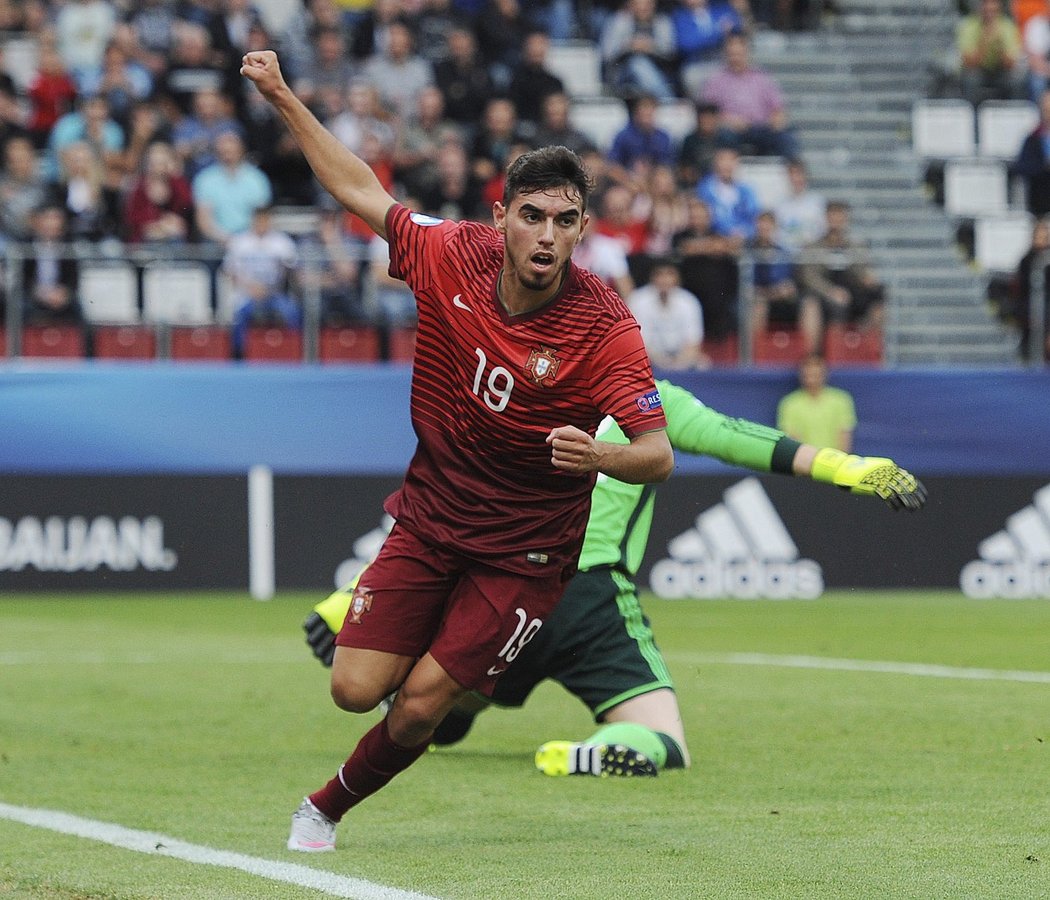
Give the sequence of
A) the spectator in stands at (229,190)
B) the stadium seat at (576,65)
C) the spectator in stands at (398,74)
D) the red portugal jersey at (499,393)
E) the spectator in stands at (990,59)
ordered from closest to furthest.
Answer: the red portugal jersey at (499,393), the spectator in stands at (229,190), the spectator in stands at (398,74), the stadium seat at (576,65), the spectator in stands at (990,59)

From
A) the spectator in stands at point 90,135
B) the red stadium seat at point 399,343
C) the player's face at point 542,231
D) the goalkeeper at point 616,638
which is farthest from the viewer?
the spectator in stands at point 90,135

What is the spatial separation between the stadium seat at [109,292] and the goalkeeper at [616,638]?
8252 millimetres

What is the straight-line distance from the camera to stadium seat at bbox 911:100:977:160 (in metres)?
20.8

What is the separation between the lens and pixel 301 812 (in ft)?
20.7

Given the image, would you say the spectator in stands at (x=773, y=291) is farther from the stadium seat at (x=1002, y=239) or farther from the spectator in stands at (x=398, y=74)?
the spectator in stands at (x=398, y=74)

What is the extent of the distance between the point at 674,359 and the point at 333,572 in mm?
3284

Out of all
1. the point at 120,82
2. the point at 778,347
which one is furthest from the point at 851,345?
the point at 120,82

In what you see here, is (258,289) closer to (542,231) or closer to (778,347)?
(778,347)

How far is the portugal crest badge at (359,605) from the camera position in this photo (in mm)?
6270

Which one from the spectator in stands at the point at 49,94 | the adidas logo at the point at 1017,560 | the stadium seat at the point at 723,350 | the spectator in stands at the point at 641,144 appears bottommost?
the adidas logo at the point at 1017,560

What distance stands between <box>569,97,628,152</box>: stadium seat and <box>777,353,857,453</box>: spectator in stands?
181 inches

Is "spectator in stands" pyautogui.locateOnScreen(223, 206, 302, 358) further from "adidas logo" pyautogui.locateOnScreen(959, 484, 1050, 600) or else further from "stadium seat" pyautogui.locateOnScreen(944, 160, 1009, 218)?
"stadium seat" pyautogui.locateOnScreen(944, 160, 1009, 218)

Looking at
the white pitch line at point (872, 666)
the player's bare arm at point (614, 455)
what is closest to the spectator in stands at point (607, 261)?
the white pitch line at point (872, 666)

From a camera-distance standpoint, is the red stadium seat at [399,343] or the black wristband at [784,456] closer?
the black wristband at [784,456]
